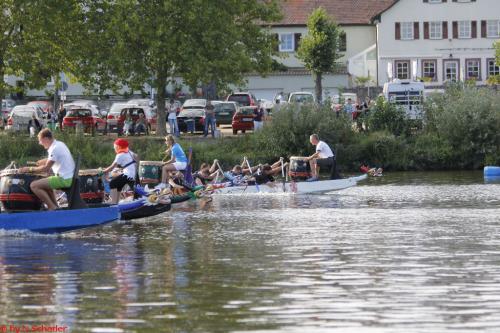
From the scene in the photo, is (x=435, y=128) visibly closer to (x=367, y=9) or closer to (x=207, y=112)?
(x=207, y=112)

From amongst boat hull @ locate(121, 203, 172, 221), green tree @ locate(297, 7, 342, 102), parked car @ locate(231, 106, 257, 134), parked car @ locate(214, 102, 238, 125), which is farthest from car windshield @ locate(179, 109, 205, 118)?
boat hull @ locate(121, 203, 172, 221)

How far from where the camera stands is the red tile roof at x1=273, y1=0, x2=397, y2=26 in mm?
104688

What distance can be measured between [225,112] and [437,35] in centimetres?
3421

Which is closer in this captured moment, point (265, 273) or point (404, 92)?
point (265, 273)

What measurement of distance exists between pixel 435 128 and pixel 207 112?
38.9 feet

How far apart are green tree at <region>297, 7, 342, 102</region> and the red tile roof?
13.7 m

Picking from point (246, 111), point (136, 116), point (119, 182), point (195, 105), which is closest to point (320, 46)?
point (195, 105)

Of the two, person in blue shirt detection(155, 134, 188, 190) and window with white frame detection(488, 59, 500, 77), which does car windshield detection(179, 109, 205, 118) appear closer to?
person in blue shirt detection(155, 134, 188, 190)

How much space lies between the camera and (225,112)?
236 feet

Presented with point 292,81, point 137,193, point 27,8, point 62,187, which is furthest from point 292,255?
point 292,81

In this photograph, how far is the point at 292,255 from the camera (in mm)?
24234

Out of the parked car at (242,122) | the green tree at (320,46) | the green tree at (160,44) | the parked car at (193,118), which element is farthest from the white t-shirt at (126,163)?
the green tree at (320,46)

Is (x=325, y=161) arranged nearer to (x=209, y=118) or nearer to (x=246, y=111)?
(x=209, y=118)

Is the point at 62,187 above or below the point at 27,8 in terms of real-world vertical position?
below
